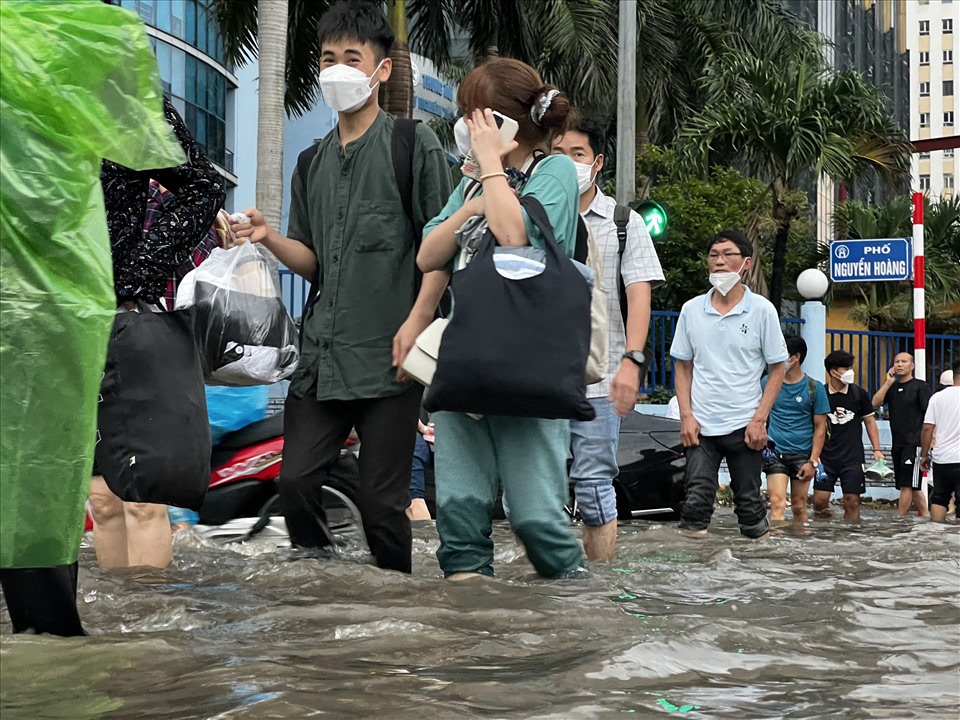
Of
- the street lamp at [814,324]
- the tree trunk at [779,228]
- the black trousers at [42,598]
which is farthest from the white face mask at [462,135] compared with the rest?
the tree trunk at [779,228]

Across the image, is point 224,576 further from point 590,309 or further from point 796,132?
point 796,132

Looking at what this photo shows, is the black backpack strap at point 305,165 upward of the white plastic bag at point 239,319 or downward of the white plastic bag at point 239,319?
upward

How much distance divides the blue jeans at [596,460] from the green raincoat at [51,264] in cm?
261

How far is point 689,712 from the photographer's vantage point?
9.27 feet

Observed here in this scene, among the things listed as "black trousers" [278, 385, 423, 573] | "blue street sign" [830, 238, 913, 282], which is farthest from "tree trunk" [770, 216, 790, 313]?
"black trousers" [278, 385, 423, 573]

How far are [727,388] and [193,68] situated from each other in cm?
3226

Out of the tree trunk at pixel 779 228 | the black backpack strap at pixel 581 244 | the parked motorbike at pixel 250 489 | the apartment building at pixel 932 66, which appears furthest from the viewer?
the apartment building at pixel 932 66

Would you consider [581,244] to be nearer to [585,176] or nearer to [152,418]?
[585,176]

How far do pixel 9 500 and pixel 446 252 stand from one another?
184cm

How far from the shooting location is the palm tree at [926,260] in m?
29.0

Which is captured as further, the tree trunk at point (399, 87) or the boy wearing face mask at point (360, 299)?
the tree trunk at point (399, 87)

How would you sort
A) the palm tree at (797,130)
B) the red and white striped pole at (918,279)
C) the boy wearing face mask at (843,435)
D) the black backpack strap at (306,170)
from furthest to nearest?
the palm tree at (797,130), the red and white striped pole at (918,279), the boy wearing face mask at (843,435), the black backpack strap at (306,170)

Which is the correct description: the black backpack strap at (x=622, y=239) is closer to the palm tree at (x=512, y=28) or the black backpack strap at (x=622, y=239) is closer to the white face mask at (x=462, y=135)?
the white face mask at (x=462, y=135)

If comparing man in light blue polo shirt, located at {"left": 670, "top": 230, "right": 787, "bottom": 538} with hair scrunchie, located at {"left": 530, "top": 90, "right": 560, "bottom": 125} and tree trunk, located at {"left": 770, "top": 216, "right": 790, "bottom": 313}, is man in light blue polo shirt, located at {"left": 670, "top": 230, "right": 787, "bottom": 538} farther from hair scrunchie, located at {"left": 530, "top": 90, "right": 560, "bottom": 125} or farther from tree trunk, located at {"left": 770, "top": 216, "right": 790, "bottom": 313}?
tree trunk, located at {"left": 770, "top": 216, "right": 790, "bottom": 313}
